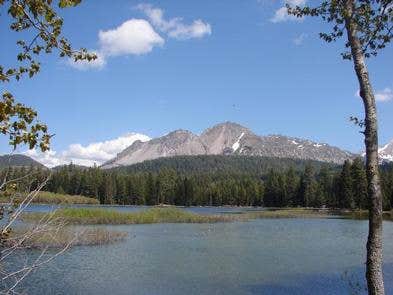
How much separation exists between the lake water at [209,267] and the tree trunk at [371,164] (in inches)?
580

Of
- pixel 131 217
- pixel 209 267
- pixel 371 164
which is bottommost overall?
pixel 209 267

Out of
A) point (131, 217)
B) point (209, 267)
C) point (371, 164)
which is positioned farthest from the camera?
point (131, 217)

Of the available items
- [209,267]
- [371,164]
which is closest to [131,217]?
[209,267]

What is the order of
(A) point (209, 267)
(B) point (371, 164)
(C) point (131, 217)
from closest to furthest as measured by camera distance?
(B) point (371, 164)
(A) point (209, 267)
(C) point (131, 217)

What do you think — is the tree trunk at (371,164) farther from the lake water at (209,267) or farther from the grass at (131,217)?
the grass at (131,217)

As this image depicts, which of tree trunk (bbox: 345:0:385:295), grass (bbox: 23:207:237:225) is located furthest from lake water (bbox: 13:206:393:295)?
grass (bbox: 23:207:237:225)

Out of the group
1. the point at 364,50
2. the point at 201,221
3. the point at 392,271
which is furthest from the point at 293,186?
the point at 364,50

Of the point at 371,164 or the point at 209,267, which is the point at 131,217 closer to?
the point at 209,267

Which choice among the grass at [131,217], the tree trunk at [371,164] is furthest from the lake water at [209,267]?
the grass at [131,217]

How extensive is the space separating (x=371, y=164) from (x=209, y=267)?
24839 mm

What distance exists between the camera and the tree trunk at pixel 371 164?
1124 cm

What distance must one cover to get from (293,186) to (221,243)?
127 m

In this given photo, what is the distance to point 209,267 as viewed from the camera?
34844 millimetres

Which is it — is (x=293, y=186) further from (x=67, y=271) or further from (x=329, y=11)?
(x=329, y=11)
